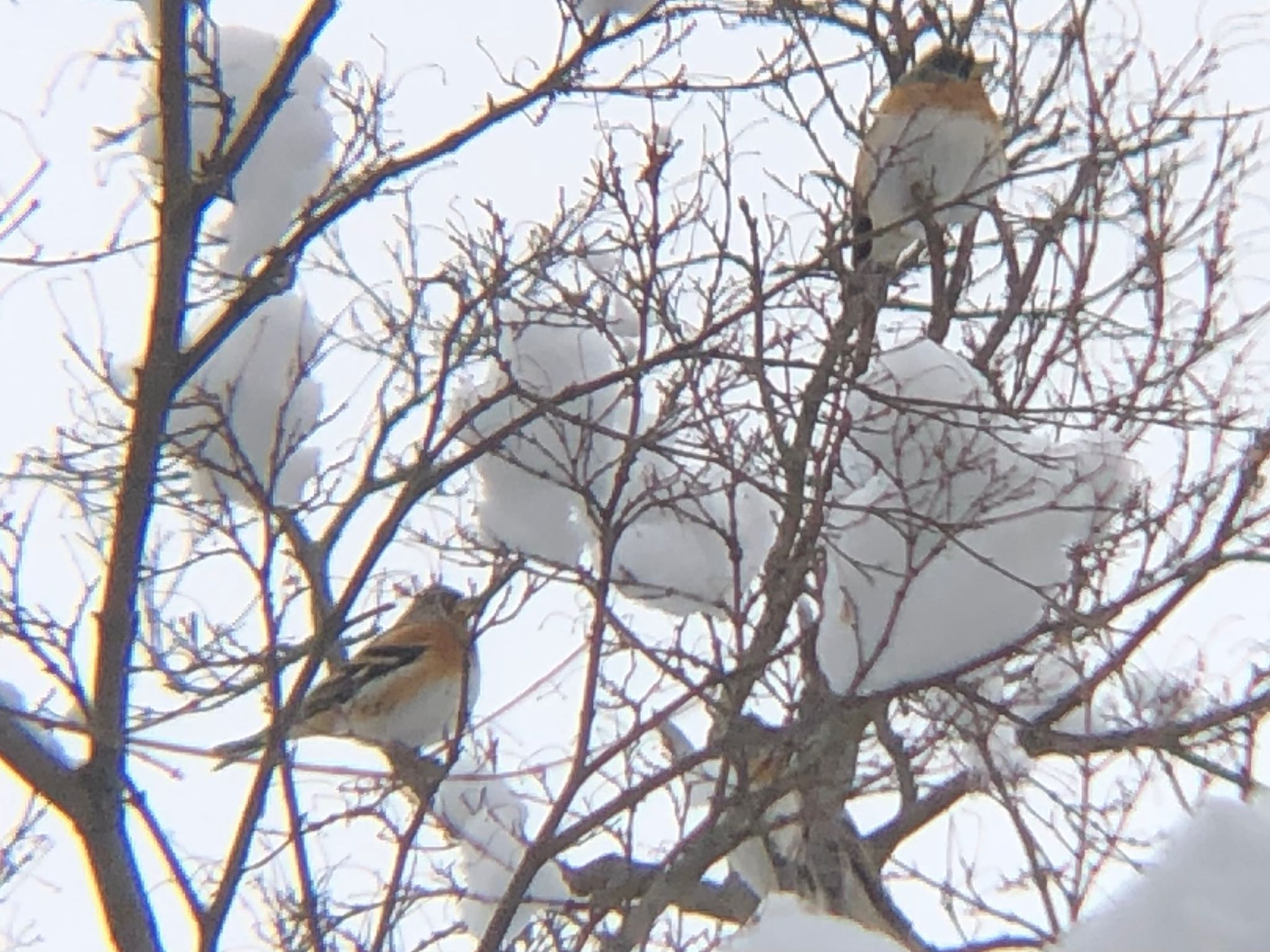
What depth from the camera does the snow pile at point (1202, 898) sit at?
1004 mm

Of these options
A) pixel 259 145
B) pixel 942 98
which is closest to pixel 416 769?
pixel 259 145

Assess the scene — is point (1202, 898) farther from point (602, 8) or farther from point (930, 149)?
point (930, 149)

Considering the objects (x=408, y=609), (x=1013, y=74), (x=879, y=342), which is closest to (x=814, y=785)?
(x=879, y=342)

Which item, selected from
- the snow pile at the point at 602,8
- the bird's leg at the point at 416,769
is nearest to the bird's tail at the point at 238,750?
the bird's leg at the point at 416,769

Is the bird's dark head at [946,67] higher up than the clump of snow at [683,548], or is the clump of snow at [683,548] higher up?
the bird's dark head at [946,67]

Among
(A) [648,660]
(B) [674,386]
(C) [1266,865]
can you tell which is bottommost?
(C) [1266,865]

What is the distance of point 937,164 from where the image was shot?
5.00 meters

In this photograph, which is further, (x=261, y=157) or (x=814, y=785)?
(x=814, y=785)

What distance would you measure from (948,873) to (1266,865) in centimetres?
527

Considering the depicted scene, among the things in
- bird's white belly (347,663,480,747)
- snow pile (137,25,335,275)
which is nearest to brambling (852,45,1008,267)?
snow pile (137,25,335,275)

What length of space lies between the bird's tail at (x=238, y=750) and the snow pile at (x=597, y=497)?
862 mm

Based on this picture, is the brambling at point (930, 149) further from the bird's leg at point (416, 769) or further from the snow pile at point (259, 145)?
the bird's leg at point (416, 769)

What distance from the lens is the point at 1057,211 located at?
5.17 m

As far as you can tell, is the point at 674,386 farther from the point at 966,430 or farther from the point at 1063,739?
the point at 1063,739
